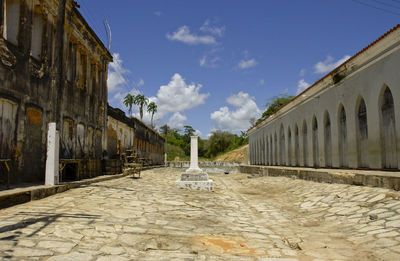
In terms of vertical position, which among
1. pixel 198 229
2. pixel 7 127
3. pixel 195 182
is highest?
pixel 7 127

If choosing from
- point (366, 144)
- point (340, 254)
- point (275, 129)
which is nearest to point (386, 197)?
point (340, 254)

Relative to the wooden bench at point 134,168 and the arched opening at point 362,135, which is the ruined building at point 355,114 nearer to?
the arched opening at point 362,135

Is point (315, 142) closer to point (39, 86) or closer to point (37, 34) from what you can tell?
point (39, 86)

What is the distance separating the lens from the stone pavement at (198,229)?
427 cm

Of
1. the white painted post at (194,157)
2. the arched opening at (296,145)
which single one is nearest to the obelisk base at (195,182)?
the white painted post at (194,157)

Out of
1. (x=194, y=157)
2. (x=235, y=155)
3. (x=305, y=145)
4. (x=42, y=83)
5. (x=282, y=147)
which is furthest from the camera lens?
(x=235, y=155)

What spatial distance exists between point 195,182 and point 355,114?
6.59 metres

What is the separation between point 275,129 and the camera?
22.6m

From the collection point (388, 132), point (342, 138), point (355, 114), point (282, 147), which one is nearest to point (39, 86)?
point (355, 114)

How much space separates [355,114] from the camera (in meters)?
11.4

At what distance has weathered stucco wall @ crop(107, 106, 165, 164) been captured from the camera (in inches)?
735

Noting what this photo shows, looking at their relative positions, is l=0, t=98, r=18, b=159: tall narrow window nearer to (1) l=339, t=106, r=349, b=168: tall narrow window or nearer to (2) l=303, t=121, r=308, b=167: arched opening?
(1) l=339, t=106, r=349, b=168: tall narrow window

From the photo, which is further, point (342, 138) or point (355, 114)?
point (342, 138)

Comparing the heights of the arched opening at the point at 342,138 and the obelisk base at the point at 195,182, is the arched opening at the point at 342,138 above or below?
above
